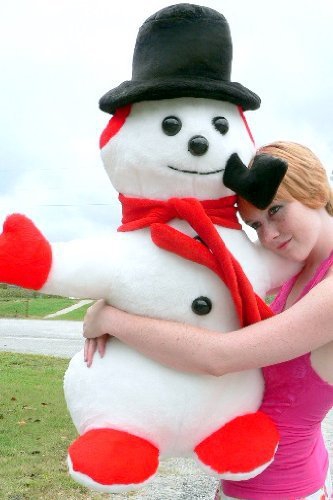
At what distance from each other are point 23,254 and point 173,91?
0.65 metres

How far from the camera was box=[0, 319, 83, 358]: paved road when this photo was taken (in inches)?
505

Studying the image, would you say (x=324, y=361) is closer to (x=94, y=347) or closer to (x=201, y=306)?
(x=201, y=306)

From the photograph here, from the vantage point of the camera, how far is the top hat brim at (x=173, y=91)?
1927 millimetres

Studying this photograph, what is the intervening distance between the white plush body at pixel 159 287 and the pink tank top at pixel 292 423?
0.09 m

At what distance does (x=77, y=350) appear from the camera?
41.4 feet

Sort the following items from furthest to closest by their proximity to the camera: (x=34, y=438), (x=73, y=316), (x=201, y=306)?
(x=73, y=316) < (x=34, y=438) < (x=201, y=306)

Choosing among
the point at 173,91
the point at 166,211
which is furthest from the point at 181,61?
the point at 166,211

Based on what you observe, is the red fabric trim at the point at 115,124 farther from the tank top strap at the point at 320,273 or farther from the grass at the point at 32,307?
the grass at the point at 32,307

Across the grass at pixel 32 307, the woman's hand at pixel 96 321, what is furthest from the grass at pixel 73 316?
the woman's hand at pixel 96 321

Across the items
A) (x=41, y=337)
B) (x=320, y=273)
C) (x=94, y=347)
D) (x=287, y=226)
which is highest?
(x=287, y=226)

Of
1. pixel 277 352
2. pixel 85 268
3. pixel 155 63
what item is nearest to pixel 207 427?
pixel 277 352

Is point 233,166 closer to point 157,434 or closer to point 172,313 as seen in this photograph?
point 172,313

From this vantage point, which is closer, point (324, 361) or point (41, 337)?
point (324, 361)

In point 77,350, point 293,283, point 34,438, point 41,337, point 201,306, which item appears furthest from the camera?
point 41,337
